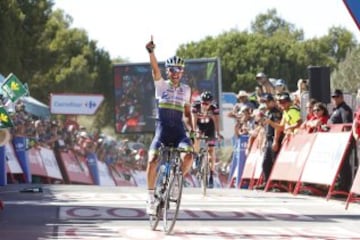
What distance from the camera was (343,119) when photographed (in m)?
19.0

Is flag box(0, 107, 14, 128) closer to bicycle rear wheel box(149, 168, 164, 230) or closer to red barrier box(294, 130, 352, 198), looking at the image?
bicycle rear wheel box(149, 168, 164, 230)

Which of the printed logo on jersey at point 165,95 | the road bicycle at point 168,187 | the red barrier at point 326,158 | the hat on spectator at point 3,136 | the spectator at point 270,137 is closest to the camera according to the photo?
the road bicycle at point 168,187

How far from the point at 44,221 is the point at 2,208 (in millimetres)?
1641

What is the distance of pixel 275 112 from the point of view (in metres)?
22.0

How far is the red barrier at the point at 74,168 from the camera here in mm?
33844

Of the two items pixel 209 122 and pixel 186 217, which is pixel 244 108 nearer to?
pixel 209 122

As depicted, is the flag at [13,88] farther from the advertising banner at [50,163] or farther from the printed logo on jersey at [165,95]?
the printed logo on jersey at [165,95]

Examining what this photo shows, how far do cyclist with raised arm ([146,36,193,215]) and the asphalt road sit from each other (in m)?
0.79

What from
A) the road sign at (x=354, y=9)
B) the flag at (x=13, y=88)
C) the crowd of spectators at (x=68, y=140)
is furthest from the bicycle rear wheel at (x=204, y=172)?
the flag at (x=13, y=88)

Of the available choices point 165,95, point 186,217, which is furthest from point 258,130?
point 165,95

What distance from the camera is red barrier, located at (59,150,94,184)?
33844mm

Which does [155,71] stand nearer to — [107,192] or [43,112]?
[107,192]

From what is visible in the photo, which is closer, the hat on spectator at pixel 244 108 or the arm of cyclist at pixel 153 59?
the arm of cyclist at pixel 153 59

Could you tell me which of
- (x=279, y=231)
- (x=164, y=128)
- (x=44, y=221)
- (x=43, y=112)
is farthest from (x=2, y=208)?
(x=43, y=112)
